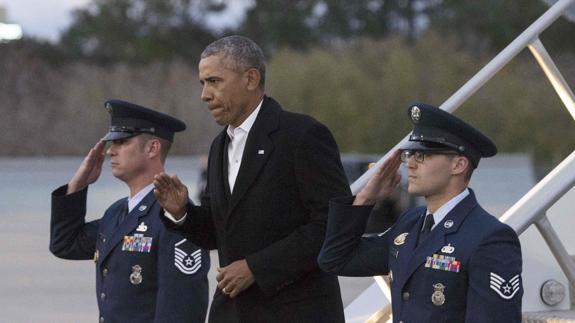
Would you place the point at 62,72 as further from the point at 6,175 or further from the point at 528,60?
the point at 528,60

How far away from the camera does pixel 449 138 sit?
343cm

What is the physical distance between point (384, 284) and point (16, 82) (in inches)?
1120

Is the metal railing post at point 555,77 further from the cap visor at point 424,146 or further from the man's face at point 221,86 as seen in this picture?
the cap visor at point 424,146

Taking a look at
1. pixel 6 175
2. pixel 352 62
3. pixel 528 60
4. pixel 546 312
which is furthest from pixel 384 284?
pixel 528 60

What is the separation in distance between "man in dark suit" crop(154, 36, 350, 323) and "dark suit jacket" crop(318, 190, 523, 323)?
33cm

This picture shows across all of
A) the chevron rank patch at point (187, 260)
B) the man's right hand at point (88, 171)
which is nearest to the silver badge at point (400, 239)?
the chevron rank patch at point (187, 260)

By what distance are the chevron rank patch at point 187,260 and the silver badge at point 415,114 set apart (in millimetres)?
931

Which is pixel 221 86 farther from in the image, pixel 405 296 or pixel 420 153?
pixel 405 296

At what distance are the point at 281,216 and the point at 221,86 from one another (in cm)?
43

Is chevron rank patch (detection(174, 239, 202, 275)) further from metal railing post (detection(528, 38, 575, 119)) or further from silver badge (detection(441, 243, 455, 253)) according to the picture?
metal railing post (detection(528, 38, 575, 119))

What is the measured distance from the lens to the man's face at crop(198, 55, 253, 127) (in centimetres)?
395

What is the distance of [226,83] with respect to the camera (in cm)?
395

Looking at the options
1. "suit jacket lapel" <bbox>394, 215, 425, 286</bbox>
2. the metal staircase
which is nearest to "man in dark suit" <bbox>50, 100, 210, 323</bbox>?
the metal staircase

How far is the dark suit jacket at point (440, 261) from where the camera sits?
3.21m
